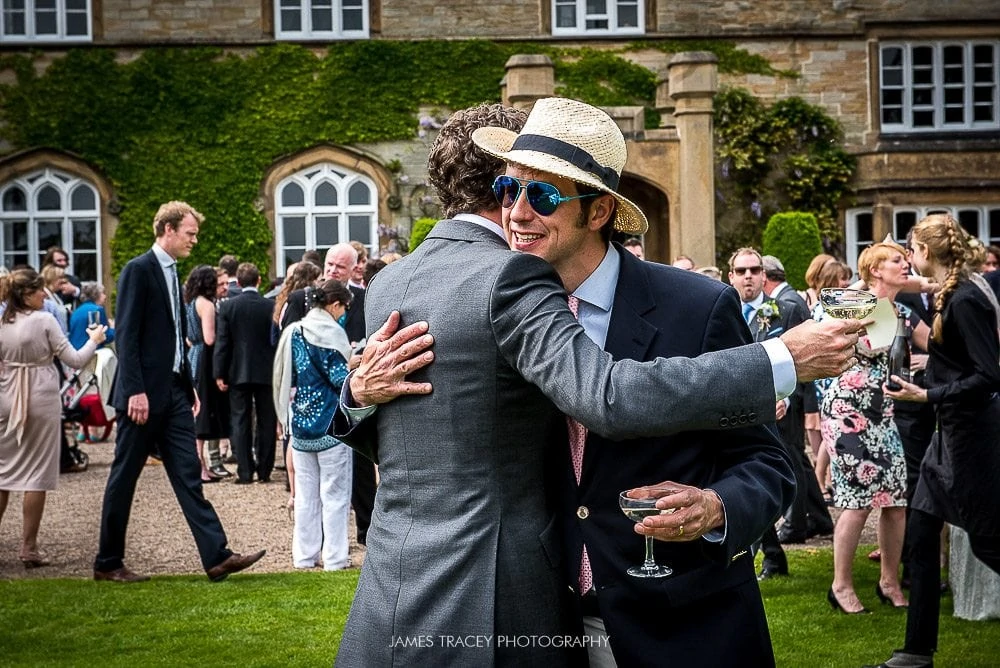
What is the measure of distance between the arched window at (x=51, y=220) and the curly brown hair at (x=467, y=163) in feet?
62.8

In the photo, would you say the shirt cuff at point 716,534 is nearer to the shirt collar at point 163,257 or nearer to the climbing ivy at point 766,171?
the shirt collar at point 163,257

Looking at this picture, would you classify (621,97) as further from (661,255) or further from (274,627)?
(274,627)

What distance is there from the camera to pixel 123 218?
2125 centimetres

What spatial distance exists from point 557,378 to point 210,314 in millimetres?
10992

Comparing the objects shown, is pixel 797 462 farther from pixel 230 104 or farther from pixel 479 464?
pixel 230 104

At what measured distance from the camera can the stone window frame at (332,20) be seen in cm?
2180

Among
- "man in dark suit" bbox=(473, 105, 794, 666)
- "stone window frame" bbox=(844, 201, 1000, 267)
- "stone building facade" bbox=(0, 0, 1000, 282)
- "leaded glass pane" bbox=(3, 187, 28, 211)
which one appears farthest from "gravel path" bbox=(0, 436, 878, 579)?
"stone window frame" bbox=(844, 201, 1000, 267)

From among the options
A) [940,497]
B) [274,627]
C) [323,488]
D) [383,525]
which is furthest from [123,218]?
[383,525]

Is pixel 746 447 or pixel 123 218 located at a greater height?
pixel 123 218

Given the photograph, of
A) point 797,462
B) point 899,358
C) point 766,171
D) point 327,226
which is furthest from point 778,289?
point 327,226

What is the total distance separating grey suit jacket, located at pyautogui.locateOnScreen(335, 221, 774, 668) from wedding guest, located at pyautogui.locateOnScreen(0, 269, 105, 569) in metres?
6.72

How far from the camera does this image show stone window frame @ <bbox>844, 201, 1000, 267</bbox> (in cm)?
2212

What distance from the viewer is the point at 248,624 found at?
7250mm

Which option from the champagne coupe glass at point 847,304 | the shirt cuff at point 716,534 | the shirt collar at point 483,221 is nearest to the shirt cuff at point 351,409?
the shirt collar at point 483,221
